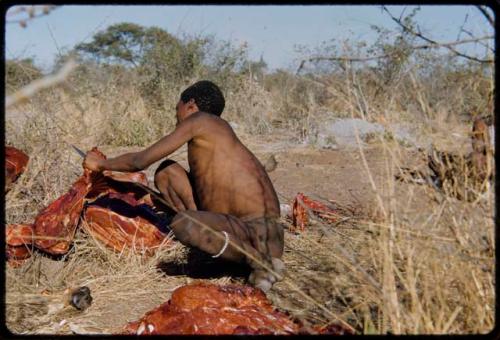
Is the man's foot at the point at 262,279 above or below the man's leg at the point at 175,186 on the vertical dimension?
below

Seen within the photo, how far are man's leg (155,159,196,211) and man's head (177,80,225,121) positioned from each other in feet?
1.13

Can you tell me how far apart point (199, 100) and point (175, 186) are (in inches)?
22.8

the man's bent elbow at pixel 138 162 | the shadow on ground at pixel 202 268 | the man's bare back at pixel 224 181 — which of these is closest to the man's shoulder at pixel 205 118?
the man's bare back at pixel 224 181

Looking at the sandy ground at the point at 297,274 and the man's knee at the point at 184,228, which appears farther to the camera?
the man's knee at the point at 184,228

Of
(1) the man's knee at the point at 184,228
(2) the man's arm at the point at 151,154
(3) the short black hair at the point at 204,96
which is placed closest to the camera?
(1) the man's knee at the point at 184,228

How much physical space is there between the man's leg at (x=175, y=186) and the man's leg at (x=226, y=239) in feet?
1.86

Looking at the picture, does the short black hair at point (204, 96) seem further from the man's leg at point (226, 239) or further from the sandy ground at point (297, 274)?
the sandy ground at point (297, 274)

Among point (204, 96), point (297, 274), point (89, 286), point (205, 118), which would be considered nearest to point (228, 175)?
point (205, 118)

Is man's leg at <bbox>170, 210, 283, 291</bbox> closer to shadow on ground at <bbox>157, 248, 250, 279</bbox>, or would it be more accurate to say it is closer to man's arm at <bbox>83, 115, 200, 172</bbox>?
shadow on ground at <bbox>157, 248, 250, 279</bbox>

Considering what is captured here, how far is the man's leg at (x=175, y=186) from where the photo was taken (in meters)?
4.09

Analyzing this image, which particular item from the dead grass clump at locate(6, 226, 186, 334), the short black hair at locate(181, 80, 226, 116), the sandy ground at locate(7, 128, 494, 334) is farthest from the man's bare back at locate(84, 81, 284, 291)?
the dead grass clump at locate(6, 226, 186, 334)

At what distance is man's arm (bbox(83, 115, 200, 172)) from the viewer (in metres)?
3.64

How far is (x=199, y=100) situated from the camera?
158 inches

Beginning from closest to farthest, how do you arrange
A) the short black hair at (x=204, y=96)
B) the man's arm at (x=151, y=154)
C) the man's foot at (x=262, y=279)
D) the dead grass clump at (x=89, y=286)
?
1. the dead grass clump at (x=89, y=286)
2. the man's foot at (x=262, y=279)
3. the man's arm at (x=151, y=154)
4. the short black hair at (x=204, y=96)
